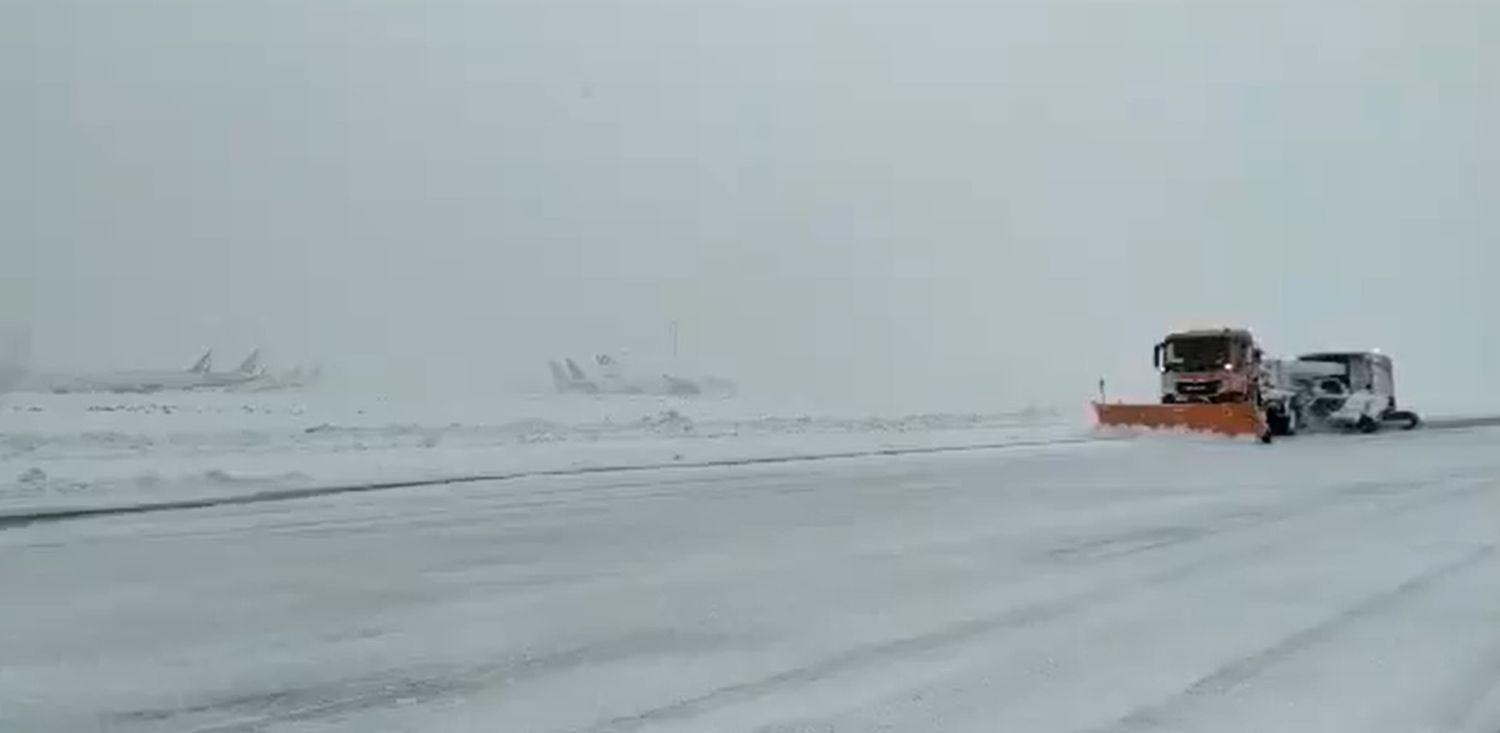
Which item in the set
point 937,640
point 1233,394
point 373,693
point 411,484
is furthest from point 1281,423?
point 373,693

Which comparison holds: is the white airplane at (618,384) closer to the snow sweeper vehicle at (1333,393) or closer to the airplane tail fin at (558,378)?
the airplane tail fin at (558,378)

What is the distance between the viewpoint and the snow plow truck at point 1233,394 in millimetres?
31250

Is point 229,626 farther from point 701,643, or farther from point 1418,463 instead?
point 1418,463

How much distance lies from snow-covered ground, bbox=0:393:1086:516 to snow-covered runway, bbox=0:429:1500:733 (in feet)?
17.2

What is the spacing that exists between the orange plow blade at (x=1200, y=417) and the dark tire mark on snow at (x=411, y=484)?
3.18 metres

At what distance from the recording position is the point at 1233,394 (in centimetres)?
3161

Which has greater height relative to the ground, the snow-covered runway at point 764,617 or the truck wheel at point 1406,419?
the truck wheel at point 1406,419

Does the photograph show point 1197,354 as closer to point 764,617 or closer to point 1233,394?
point 1233,394

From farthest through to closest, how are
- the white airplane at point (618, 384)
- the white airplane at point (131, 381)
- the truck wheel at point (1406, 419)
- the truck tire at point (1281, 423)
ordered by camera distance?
the white airplane at point (618, 384), the white airplane at point (131, 381), the truck wheel at point (1406, 419), the truck tire at point (1281, 423)

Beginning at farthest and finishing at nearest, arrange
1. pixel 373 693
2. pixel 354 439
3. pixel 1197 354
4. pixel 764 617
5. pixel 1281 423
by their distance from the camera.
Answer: pixel 1281 423 < pixel 1197 354 < pixel 354 439 < pixel 764 617 < pixel 373 693

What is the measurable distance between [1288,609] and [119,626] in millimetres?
7178

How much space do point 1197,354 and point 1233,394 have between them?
4.47 feet

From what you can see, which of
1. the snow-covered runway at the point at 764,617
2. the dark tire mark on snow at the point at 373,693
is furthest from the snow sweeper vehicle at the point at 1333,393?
the dark tire mark on snow at the point at 373,693

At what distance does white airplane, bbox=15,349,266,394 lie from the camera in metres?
52.1
